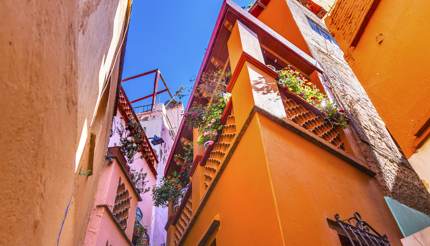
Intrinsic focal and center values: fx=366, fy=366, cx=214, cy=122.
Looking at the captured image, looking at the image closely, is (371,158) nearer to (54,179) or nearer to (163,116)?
(54,179)

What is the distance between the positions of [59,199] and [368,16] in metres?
5.24

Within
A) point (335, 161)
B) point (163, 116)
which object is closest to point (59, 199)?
point (335, 161)

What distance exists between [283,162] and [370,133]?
3.44 m

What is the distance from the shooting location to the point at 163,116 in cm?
1803

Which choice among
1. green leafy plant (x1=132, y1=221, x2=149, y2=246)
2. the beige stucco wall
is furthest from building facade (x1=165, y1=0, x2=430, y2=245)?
the beige stucco wall

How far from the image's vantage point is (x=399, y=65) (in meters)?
4.90

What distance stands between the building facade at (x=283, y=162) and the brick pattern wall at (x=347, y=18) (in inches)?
40.1

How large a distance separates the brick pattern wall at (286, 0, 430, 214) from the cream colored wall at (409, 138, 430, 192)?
944mm

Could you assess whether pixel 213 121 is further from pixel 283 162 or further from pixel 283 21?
pixel 283 21

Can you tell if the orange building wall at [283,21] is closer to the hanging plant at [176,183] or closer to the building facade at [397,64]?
the building facade at [397,64]

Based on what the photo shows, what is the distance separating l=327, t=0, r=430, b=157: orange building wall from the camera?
178 inches

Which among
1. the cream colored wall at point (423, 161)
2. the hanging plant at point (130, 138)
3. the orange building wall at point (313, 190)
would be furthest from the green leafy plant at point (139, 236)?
the cream colored wall at point (423, 161)

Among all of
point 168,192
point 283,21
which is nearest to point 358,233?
point 168,192

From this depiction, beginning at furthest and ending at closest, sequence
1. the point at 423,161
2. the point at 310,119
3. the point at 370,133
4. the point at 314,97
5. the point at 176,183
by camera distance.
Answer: the point at 176,183
the point at 370,133
the point at 314,97
the point at 310,119
the point at 423,161
